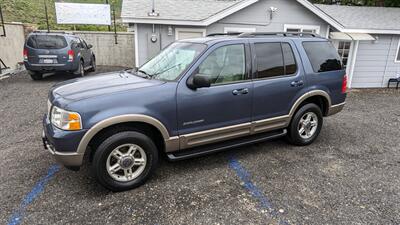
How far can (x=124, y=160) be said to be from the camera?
3447 millimetres

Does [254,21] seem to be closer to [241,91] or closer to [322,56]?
[322,56]

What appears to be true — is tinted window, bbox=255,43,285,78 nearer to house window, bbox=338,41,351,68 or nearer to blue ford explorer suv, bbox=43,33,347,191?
blue ford explorer suv, bbox=43,33,347,191

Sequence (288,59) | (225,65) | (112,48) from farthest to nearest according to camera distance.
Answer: (112,48) → (288,59) → (225,65)

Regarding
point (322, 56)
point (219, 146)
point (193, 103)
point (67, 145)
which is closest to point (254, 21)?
point (322, 56)

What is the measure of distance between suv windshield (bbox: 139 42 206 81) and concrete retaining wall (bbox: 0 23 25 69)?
11.5 metres

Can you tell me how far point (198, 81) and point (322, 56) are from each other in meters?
2.73

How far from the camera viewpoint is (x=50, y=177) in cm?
384

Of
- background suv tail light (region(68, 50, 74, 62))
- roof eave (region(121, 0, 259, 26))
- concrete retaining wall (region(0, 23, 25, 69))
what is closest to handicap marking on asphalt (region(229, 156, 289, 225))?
roof eave (region(121, 0, 259, 26))

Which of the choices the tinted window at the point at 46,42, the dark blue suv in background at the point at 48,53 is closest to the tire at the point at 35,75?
the dark blue suv in background at the point at 48,53

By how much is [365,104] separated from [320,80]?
550cm

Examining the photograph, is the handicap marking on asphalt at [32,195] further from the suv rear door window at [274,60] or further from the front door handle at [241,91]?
the suv rear door window at [274,60]

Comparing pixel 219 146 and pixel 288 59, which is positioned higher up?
pixel 288 59

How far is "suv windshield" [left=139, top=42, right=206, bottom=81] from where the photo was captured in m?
3.87

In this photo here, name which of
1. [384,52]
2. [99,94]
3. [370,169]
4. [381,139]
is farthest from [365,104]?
[99,94]
